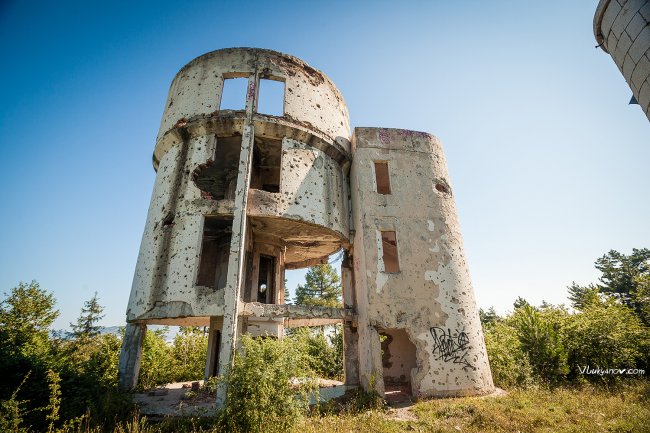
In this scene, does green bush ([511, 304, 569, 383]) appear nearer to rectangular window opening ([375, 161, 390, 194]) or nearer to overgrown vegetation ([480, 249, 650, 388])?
overgrown vegetation ([480, 249, 650, 388])

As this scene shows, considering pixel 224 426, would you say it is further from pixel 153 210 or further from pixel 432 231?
pixel 432 231

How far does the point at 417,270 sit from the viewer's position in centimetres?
1032

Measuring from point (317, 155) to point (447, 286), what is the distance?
22.1ft

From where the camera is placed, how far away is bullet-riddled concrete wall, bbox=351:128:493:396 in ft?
30.2

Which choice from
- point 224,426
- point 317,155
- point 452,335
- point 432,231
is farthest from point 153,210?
→ point 452,335

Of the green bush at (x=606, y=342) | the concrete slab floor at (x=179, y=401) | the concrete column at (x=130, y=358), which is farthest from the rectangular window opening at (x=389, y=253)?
the concrete column at (x=130, y=358)

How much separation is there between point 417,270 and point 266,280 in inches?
271

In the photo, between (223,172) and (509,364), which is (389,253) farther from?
(223,172)

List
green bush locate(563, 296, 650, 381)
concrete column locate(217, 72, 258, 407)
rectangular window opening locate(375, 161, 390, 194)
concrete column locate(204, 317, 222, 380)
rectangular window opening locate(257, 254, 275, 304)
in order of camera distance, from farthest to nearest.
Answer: rectangular window opening locate(257, 254, 275, 304) < rectangular window opening locate(375, 161, 390, 194) < concrete column locate(204, 317, 222, 380) < green bush locate(563, 296, 650, 381) < concrete column locate(217, 72, 258, 407)

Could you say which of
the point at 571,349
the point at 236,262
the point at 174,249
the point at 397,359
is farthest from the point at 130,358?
the point at 571,349

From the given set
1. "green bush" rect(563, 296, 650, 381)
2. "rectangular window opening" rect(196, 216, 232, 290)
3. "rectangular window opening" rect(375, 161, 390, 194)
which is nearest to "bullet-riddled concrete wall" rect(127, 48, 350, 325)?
"rectangular window opening" rect(375, 161, 390, 194)

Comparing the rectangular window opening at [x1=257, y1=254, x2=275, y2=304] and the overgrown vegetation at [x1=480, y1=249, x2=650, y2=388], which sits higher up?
the rectangular window opening at [x1=257, y1=254, x2=275, y2=304]

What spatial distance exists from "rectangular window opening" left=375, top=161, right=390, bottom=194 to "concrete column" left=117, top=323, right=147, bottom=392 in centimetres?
1001

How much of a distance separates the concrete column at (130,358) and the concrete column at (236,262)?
10.1ft
